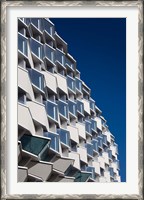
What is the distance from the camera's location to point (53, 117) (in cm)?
1831

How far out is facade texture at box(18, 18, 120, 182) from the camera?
12705 mm

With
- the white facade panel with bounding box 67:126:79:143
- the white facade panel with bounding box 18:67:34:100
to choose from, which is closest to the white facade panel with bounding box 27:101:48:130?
the white facade panel with bounding box 18:67:34:100

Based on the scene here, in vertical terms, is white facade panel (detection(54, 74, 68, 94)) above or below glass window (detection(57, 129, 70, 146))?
above

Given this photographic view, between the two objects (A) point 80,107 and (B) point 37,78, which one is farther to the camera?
(A) point 80,107

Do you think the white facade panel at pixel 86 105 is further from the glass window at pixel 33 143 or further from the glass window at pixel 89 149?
the glass window at pixel 33 143

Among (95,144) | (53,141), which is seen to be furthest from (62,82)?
(95,144)

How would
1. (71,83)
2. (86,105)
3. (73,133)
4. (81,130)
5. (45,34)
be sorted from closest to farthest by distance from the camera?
(45,34)
(73,133)
(71,83)
(81,130)
(86,105)

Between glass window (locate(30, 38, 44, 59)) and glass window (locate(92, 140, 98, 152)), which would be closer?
glass window (locate(30, 38, 44, 59))

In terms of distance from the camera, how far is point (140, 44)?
3666mm

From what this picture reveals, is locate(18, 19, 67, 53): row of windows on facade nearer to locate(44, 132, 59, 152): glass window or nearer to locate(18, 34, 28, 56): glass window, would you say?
locate(18, 34, 28, 56): glass window

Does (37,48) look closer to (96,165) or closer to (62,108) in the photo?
Answer: (62,108)

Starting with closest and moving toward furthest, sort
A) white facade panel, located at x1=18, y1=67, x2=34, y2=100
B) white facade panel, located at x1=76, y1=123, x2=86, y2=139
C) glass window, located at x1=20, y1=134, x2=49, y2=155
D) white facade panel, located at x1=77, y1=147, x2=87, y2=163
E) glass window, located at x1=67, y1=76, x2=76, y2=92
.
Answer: glass window, located at x1=20, y1=134, x2=49, y2=155 → white facade panel, located at x1=18, y1=67, x2=34, y2=100 → white facade panel, located at x1=77, y1=147, x2=87, y2=163 → glass window, located at x1=67, y1=76, x2=76, y2=92 → white facade panel, located at x1=76, y1=123, x2=86, y2=139

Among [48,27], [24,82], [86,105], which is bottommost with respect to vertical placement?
[24,82]

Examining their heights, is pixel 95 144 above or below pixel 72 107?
below
